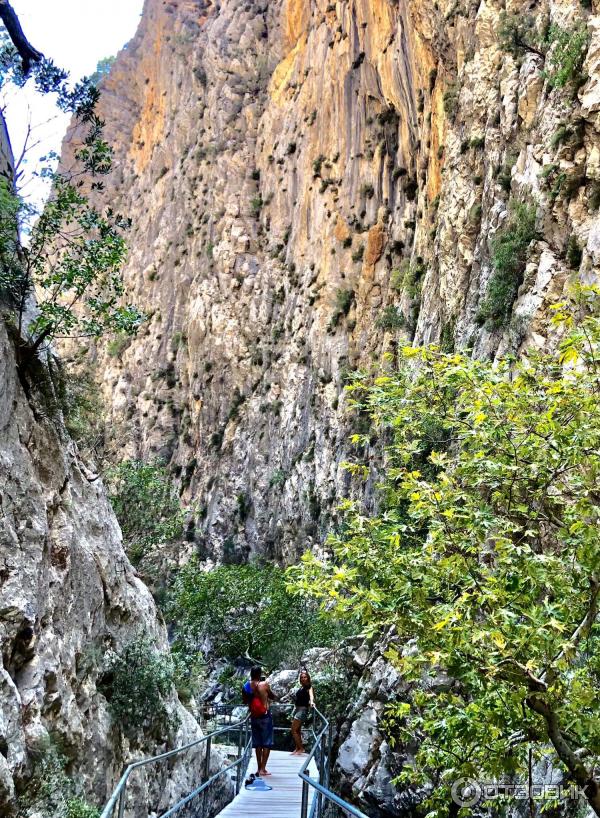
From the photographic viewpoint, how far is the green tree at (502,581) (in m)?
4.98

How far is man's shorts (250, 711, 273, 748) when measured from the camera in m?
9.62

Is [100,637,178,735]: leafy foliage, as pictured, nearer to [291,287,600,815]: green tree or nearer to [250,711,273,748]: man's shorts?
[250,711,273,748]: man's shorts

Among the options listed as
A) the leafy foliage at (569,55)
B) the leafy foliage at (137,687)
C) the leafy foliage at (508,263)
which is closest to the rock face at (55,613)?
the leafy foliage at (137,687)

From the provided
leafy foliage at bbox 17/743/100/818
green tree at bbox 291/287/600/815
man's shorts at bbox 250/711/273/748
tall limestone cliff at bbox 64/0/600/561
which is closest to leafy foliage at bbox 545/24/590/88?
tall limestone cliff at bbox 64/0/600/561

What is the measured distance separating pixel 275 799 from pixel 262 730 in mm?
949

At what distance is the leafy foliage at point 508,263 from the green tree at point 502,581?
10079mm

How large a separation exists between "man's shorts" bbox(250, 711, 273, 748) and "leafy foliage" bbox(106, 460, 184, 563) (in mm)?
16394

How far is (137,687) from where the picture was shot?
381 inches

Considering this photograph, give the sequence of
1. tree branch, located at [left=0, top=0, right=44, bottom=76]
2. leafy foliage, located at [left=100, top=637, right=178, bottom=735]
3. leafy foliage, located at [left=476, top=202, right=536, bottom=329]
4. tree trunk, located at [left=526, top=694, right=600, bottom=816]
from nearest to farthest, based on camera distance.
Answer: tree trunk, located at [left=526, top=694, right=600, bottom=816], tree branch, located at [left=0, top=0, right=44, bottom=76], leafy foliage, located at [left=100, top=637, right=178, bottom=735], leafy foliage, located at [left=476, top=202, right=536, bottom=329]

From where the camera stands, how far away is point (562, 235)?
1486cm

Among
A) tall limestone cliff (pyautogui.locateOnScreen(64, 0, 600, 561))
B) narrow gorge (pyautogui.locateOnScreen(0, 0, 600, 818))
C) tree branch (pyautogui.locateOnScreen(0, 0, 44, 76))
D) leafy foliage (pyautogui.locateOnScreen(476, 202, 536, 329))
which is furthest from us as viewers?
tall limestone cliff (pyautogui.locateOnScreen(64, 0, 600, 561))

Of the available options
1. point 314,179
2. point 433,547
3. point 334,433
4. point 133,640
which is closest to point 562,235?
point 433,547

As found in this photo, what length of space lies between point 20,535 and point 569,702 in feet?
21.4

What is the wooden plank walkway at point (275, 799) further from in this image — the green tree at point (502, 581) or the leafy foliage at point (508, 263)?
the leafy foliage at point (508, 263)
